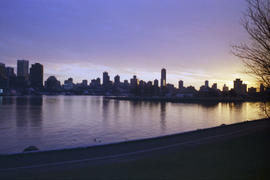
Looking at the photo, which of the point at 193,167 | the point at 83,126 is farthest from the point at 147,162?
the point at 83,126

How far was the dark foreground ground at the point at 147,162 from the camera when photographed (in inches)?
284

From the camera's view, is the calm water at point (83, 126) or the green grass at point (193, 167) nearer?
the green grass at point (193, 167)

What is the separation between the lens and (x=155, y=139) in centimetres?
1342

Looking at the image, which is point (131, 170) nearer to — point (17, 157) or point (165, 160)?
point (165, 160)

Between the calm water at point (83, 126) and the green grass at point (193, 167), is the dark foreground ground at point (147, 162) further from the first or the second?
the calm water at point (83, 126)

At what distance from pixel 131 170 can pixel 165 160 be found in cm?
180

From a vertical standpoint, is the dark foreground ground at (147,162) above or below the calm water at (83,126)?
above

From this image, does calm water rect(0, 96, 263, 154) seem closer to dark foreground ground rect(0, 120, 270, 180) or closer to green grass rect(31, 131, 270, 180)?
green grass rect(31, 131, 270, 180)

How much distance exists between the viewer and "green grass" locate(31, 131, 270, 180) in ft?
23.4

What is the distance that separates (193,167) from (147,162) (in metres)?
1.69

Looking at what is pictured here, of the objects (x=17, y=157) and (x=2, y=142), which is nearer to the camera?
(x=17, y=157)

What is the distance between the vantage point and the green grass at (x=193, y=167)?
7.13 m

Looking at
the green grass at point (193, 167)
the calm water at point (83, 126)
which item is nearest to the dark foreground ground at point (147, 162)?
the green grass at point (193, 167)

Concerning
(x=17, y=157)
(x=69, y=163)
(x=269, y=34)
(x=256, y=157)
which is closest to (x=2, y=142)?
(x=17, y=157)
